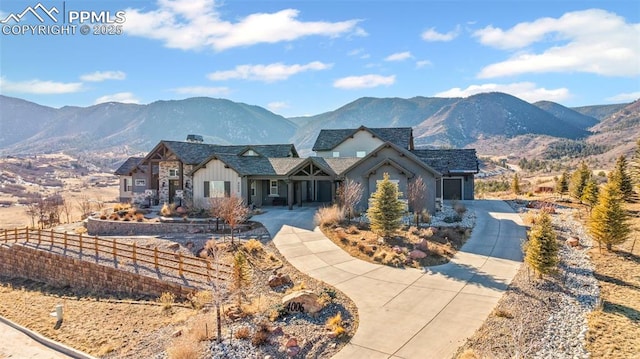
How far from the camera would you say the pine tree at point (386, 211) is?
20.1 m

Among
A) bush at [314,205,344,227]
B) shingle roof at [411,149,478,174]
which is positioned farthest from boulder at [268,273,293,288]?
shingle roof at [411,149,478,174]

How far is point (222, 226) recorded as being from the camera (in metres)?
25.8

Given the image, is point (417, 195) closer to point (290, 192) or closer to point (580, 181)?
point (290, 192)

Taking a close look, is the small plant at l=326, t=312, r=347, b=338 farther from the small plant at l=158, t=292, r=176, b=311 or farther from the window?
the window

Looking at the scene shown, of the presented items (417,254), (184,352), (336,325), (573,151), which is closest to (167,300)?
(184,352)

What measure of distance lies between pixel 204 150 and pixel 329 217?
18353mm

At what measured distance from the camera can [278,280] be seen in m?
15.5

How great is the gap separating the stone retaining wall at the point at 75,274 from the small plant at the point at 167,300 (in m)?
0.21

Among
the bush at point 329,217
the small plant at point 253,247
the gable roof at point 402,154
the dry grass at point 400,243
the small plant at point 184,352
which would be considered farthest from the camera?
the gable roof at point 402,154

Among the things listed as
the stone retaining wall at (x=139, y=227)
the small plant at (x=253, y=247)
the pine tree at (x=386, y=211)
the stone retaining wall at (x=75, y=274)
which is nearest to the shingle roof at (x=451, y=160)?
the pine tree at (x=386, y=211)

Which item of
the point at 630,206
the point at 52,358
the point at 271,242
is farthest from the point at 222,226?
the point at 630,206

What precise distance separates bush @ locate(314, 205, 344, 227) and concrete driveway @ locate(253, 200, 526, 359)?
87 centimetres

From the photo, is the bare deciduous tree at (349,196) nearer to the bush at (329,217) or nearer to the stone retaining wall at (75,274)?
the bush at (329,217)

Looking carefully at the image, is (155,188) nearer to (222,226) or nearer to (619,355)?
(222,226)
